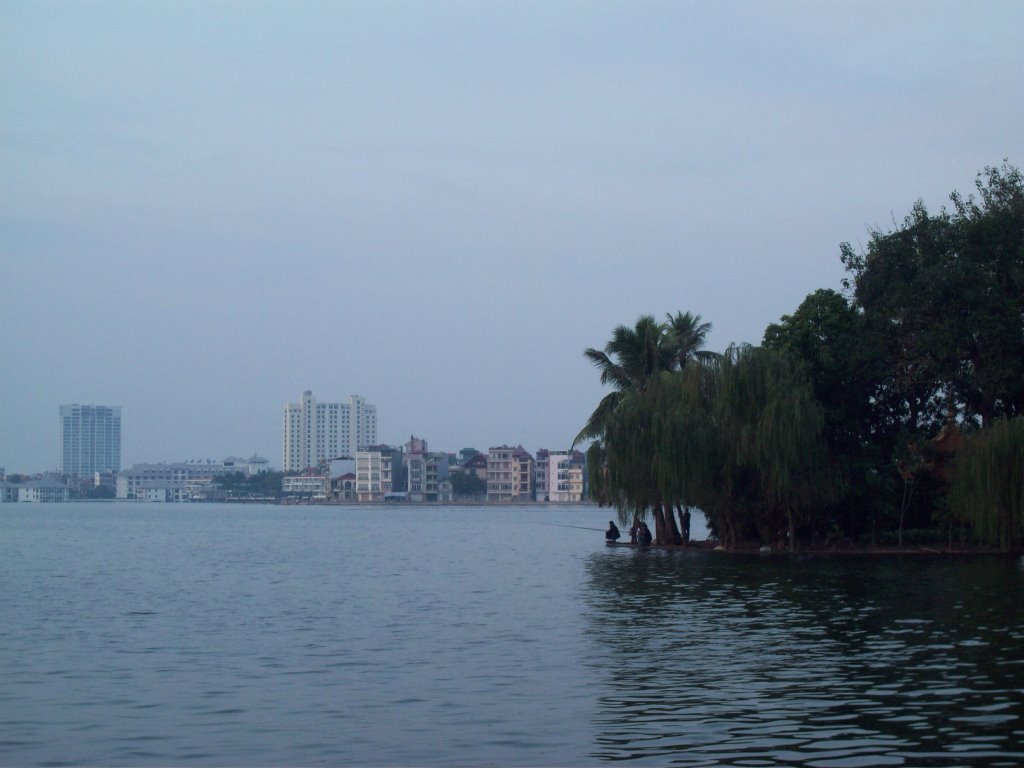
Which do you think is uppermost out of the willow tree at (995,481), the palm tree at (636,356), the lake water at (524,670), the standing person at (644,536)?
the palm tree at (636,356)

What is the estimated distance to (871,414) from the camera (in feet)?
158

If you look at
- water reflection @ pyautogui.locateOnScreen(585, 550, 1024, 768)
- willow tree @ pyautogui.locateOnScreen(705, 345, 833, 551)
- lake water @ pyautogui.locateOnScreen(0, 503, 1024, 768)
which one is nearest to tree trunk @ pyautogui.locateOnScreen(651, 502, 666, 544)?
willow tree @ pyautogui.locateOnScreen(705, 345, 833, 551)

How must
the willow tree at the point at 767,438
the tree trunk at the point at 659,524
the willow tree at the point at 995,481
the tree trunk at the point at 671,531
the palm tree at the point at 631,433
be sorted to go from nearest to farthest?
1. the willow tree at the point at 995,481
2. the willow tree at the point at 767,438
3. the palm tree at the point at 631,433
4. the tree trunk at the point at 659,524
5. the tree trunk at the point at 671,531

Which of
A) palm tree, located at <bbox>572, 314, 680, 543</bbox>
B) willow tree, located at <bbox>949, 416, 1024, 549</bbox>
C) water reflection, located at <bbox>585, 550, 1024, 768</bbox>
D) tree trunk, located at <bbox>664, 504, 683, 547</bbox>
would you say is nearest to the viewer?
water reflection, located at <bbox>585, 550, 1024, 768</bbox>

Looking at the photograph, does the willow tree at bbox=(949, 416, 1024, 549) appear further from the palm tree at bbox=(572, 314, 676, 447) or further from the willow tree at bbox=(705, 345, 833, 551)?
the palm tree at bbox=(572, 314, 676, 447)

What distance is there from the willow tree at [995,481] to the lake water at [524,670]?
5.07 metres

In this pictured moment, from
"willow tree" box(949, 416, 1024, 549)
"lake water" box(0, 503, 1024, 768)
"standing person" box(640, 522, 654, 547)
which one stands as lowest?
"lake water" box(0, 503, 1024, 768)

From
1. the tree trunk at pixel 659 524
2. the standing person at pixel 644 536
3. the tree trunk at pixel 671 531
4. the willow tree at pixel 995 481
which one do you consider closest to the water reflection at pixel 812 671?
the willow tree at pixel 995 481

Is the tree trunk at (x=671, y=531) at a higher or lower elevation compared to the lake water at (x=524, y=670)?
higher

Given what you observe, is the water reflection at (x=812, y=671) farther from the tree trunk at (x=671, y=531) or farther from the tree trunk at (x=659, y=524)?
the tree trunk at (x=671, y=531)

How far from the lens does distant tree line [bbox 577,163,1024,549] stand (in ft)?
140

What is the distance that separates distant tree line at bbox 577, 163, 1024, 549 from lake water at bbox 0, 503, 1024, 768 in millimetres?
7183

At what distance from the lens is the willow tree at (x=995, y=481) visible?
4062cm

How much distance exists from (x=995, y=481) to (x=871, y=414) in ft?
26.2
